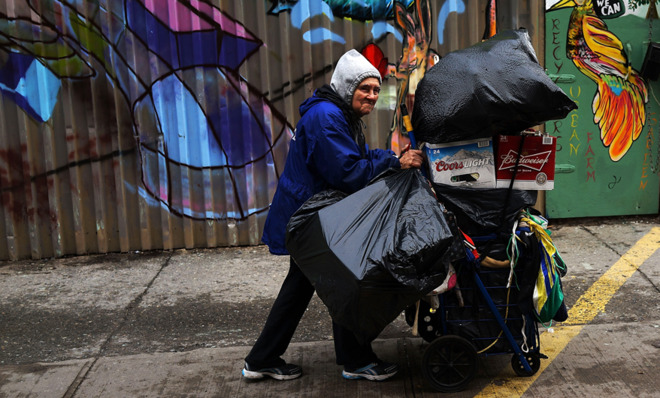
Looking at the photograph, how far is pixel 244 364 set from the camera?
3930mm

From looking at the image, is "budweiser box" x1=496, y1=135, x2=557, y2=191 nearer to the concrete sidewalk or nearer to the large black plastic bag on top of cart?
the large black plastic bag on top of cart

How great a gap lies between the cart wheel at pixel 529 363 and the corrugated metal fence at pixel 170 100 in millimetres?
2931

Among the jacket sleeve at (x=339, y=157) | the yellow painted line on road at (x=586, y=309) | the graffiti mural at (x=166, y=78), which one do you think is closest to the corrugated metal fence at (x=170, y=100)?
the graffiti mural at (x=166, y=78)

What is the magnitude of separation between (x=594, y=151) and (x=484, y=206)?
3.19m

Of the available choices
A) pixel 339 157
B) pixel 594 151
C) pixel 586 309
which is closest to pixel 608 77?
pixel 594 151

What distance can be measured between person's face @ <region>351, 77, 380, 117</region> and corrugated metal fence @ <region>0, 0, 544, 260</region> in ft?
8.04

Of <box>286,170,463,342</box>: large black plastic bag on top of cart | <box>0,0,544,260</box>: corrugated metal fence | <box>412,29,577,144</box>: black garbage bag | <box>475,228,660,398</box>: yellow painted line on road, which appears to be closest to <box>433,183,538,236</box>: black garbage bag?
<box>286,170,463,342</box>: large black plastic bag on top of cart

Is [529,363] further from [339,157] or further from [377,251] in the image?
[339,157]

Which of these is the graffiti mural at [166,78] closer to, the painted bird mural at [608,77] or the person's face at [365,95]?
the person's face at [365,95]

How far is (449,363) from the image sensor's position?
3.45 meters

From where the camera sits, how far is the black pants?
3.67 m

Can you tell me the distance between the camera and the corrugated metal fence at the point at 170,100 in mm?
5820

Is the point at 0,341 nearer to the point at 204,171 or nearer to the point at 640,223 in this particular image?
the point at 204,171

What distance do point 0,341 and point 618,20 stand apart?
18.2 ft
